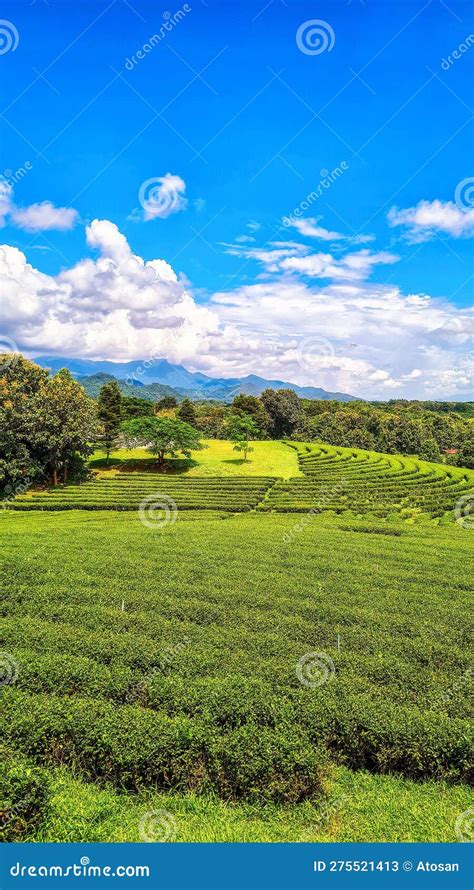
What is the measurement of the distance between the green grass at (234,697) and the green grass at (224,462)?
36494mm

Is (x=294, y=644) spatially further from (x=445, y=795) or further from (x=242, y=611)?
(x=445, y=795)

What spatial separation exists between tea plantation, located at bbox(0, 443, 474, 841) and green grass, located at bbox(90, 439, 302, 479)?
33.9 m

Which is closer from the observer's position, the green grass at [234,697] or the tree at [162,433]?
the green grass at [234,697]

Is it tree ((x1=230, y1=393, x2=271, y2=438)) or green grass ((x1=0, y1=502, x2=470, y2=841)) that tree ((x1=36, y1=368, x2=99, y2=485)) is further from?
tree ((x1=230, y1=393, x2=271, y2=438))

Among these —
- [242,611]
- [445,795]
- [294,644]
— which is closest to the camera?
[445,795]

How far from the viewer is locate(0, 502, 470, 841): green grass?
6652 millimetres

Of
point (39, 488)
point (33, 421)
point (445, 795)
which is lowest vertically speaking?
point (445, 795)

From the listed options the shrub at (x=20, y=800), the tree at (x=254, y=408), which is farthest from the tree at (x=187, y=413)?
the shrub at (x=20, y=800)

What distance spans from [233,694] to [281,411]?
9221 cm

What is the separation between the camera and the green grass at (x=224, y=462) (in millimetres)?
53500

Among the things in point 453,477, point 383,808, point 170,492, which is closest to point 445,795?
point 383,808

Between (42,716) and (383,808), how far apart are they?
5.73 meters

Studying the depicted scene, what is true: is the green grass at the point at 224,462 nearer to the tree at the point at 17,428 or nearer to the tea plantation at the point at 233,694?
the tree at the point at 17,428

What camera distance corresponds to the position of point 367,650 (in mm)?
11031
